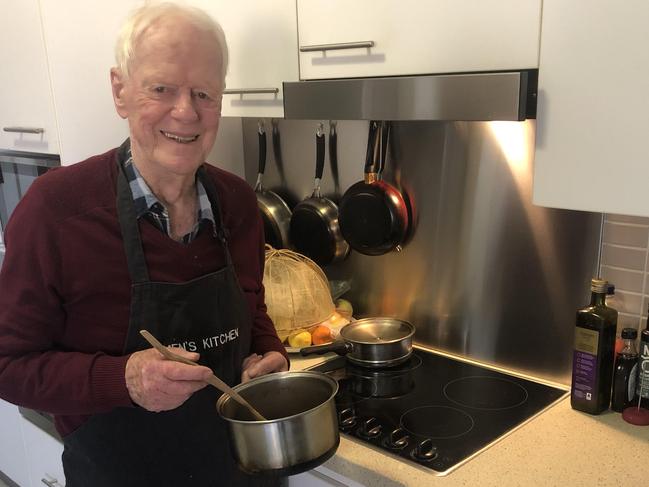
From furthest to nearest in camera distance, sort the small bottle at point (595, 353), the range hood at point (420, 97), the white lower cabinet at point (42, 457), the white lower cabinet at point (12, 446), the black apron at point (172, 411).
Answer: the white lower cabinet at point (12, 446), the white lower cabinet at point (42, 457), the small bottle at point (595, 353), the black apron at point (172, 411), the range hood at point (420, 97)

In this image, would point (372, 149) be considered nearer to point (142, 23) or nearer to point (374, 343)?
point (374, 343)

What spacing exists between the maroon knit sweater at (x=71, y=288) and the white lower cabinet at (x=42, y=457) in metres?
0.80

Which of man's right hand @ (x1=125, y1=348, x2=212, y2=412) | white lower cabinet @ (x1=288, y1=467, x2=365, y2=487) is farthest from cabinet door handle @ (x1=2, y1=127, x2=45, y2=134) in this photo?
white lower cabinet @ (x1=288, y1=467, x2=365, y2=487)

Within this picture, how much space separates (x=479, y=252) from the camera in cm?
150

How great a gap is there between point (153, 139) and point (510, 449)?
→ 83 cm

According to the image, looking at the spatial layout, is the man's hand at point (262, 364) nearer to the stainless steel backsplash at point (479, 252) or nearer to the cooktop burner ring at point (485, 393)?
the cooktop burner ring at point (485, 393)

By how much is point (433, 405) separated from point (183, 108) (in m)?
0.79

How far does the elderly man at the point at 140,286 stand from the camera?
3.29ft

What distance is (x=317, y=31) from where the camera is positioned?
129 cm

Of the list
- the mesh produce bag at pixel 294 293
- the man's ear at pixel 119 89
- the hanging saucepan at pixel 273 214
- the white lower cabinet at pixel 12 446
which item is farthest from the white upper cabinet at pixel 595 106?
the white lower cabinet at pixel 12 446

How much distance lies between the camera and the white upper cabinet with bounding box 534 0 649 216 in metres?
0.88

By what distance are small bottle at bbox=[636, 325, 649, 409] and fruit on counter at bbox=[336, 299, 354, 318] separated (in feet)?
2.54

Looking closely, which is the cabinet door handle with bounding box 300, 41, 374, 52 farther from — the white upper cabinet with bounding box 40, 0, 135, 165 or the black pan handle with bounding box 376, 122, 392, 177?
the white upper cabinet with bounding box 40, 0, 135, 165

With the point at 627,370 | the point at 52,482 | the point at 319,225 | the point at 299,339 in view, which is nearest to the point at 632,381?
the point at 627,370
